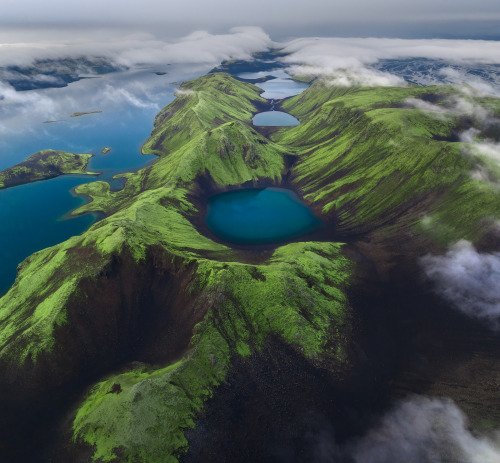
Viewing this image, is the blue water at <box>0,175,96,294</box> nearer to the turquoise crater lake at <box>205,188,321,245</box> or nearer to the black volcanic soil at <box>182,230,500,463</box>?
the turquoise crater lake at <box>205,188,321,245</box>

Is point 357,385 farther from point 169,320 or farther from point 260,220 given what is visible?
point 260,220

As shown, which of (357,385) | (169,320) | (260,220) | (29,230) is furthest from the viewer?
(260,220)

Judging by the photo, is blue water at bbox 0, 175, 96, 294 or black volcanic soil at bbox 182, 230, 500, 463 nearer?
black volcanic soil at bbox 182, 230, 500, 463

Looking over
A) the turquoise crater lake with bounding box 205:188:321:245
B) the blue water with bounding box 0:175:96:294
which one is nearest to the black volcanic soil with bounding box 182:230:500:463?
the turquoise crater lake with bounding box 205:188:321:245

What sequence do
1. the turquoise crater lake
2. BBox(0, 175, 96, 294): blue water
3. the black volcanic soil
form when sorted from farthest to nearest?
1. the turquoise crater lake
2. BBox(0, 175, 96, 294): blue water
3. the black volcanic soil

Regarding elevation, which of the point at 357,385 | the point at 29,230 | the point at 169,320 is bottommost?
the point at 29,230

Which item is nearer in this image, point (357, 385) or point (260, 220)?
point (357, 385)

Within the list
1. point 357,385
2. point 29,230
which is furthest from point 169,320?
point 29,230

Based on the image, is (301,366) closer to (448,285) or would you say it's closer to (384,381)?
(384,381)

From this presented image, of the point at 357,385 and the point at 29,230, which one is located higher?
the point at 357,385
